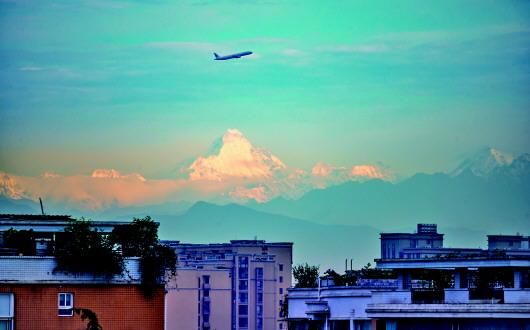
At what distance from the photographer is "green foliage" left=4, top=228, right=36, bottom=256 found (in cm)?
4741

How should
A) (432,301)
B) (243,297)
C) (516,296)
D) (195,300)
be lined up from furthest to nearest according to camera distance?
(243,297) < (195,300) < (432,301) < (516,296)

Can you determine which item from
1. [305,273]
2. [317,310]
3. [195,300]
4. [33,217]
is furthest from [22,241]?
[195,300]

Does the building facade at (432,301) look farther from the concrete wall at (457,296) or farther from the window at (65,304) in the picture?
the window at (65,304)

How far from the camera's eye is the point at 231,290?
562 feet

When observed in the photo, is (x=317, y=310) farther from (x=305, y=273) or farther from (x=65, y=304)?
(x=305, y=273)

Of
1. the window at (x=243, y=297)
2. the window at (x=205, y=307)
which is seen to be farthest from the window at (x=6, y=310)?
the window at (x=243, y=297)

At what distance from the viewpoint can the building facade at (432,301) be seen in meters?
49.1

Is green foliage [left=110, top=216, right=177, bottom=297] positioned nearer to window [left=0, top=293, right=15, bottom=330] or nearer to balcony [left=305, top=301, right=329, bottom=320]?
window [left=0, top=293, right=15, bottom=330]

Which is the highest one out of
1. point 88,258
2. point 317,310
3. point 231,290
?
point 231,290

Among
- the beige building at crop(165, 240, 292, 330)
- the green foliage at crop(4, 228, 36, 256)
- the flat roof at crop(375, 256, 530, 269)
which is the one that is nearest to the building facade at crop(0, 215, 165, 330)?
the green foliage at crop(4, 228, 36, 256)

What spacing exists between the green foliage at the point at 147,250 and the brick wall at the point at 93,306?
0.41m

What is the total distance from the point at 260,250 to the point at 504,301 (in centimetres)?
13344

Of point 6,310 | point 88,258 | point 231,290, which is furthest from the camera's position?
point 231,290

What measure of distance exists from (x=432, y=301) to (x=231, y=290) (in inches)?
4729
